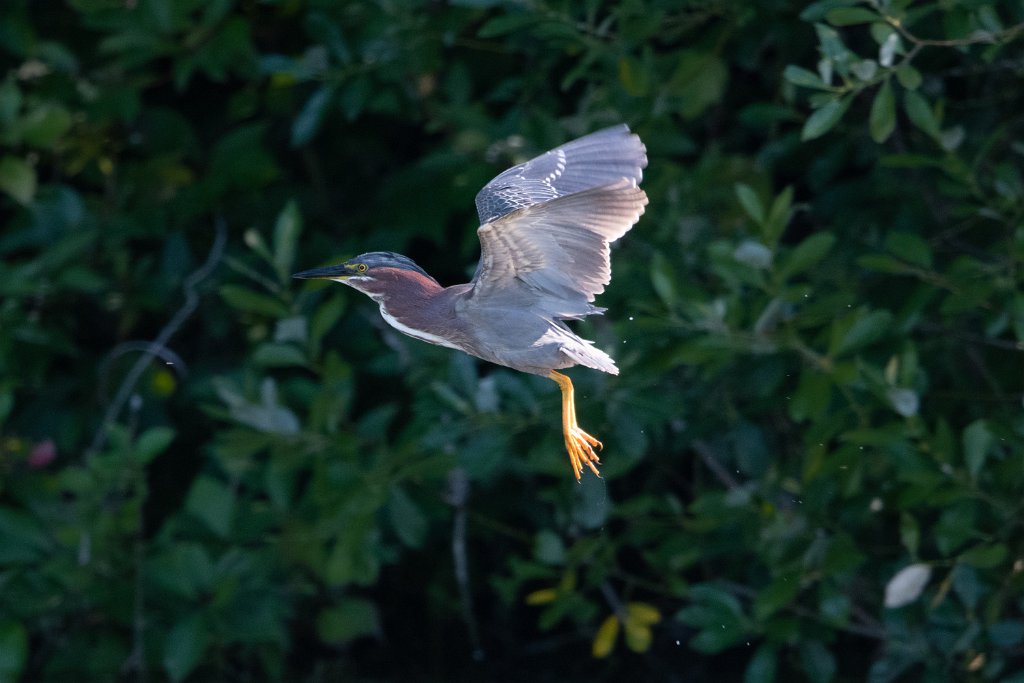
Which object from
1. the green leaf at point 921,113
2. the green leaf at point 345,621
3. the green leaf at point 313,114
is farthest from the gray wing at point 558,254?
the green leaf at point 345,621

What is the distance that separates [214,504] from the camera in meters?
3.60

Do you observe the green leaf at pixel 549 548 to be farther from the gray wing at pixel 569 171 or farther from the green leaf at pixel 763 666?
the gray wing at pixel 569 171

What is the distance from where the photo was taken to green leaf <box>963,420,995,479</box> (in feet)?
9.46

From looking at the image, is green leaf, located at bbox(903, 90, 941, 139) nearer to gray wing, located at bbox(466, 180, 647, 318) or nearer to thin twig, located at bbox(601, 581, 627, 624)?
gray wing, located at bbox(466, 180, 647, 318)

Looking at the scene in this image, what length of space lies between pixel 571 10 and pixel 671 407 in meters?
0.98

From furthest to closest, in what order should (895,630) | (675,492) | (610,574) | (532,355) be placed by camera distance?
1. (675,492)
2. (610,574)
3. (895,630)
4. (532,355)

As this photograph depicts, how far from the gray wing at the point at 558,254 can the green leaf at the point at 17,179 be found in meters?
2.18

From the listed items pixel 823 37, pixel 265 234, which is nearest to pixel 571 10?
pixel 823 37

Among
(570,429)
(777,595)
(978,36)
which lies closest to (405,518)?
(777,595)

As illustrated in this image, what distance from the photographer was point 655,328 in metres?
3.06

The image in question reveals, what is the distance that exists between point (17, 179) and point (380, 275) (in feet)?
6.72

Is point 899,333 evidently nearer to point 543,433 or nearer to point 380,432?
point 543,433

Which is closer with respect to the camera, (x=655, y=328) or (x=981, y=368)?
(x=655, y=328)

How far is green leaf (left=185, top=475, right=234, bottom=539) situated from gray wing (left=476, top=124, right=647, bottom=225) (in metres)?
1.68
